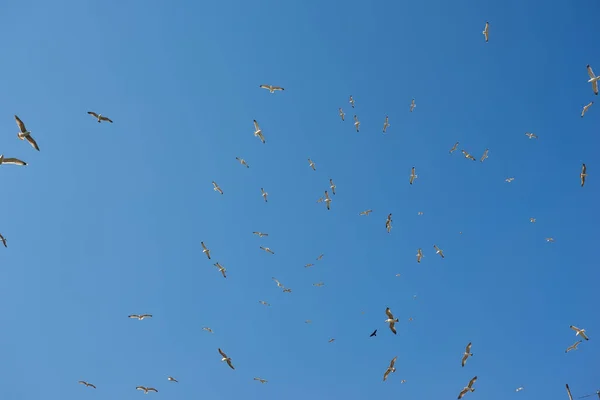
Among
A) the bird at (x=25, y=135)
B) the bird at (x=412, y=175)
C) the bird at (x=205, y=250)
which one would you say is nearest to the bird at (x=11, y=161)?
the bird at (x=25, y=135)

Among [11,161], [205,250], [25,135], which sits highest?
[205,250]

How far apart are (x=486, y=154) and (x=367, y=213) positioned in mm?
14565

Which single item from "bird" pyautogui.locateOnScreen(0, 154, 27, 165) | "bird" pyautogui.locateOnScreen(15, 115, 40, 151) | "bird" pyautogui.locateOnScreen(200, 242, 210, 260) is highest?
"bird" pyautogui.locateOnScreen(200, 242, 210, 260)

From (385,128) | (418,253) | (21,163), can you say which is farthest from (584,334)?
(21,163)

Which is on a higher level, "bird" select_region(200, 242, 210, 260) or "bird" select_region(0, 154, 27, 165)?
"bird" select_region(200, 242, 210, 260)

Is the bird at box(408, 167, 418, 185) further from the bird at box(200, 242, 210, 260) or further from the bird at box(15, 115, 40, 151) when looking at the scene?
the bird at box(15, 115, 40, 151)

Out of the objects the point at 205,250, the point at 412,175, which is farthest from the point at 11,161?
the point at 412,175

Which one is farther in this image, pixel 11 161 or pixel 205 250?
pixel 205 250

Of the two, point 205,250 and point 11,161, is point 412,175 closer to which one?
point 205,250

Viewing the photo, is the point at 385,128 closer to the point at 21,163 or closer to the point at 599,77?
the point at 599,77

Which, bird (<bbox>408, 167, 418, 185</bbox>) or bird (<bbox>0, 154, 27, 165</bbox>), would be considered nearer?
bird (<bbox>0, 154, 27, 165</bbox>)

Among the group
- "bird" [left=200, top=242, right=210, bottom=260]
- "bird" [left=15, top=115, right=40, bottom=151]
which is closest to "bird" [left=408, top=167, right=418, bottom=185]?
"bird" [left=200, top=242, right=210, bottom=260]

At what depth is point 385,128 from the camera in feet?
150

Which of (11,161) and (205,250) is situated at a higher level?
(205,250)
